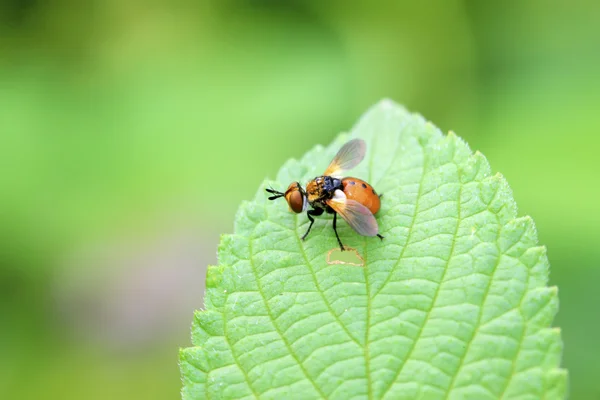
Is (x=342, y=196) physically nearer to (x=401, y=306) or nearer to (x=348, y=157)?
(x=348, y=157)

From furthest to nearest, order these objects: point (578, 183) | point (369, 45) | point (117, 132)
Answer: point (369, 45) < point (117, 132) < point (578, 183)

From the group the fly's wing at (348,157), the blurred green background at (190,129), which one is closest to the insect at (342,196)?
the fly's wing at (348,157)

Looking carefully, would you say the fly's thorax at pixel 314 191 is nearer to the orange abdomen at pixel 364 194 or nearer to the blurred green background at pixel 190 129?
the orange abdomen at pixel 364 194

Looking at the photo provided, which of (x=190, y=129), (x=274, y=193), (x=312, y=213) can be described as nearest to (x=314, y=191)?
(x=312, y=213)

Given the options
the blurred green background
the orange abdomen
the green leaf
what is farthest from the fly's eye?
the blurred green background

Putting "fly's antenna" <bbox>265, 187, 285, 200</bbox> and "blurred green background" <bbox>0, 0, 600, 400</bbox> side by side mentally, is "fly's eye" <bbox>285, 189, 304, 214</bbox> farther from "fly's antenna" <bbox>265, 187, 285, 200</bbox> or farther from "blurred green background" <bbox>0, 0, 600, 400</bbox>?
"blurred green background" <bbox>0, 0, 600, 400</bbox>

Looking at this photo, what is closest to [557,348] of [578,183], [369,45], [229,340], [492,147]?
[229,340]

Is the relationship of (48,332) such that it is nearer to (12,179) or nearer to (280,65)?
(12,179)
